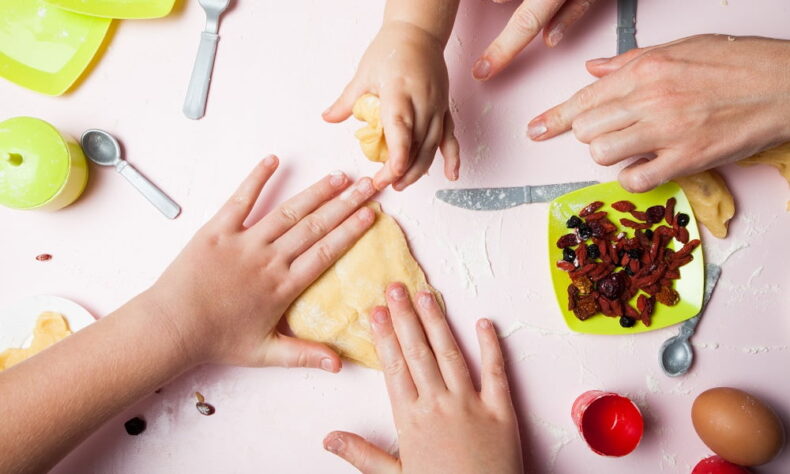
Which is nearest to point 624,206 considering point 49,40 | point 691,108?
point 691,108

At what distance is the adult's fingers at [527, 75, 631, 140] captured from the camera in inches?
39.6

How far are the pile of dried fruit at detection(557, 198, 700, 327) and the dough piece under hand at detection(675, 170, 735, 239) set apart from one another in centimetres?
3

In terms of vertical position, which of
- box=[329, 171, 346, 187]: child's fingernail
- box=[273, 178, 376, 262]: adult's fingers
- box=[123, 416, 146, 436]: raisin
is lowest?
box=[123, 416, 146, 436]: raisin

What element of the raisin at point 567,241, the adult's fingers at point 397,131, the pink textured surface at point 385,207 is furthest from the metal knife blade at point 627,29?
the adult's fingers at point 397,131

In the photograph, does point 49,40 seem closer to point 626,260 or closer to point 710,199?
point 626,260

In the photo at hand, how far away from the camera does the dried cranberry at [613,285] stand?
108 cm

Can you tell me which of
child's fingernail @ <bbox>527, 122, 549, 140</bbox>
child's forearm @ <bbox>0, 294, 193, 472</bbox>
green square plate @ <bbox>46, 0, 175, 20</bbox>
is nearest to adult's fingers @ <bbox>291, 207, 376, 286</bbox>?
child's forearm @ <bbox>0, 294, 193, 472</bbox>

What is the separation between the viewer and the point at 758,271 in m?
1.15

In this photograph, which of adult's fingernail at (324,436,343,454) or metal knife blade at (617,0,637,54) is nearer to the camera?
adult's fingernail at (324,436,343,454)

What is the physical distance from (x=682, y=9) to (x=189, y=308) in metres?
1.07

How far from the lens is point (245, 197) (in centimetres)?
109

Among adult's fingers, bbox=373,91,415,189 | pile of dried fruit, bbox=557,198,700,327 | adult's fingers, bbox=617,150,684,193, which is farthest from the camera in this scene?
pile of dried fruit, bbox=557,198,700,327

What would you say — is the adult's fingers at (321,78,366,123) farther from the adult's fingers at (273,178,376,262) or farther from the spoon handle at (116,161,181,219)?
the spoon handle at (116,161,181,219)

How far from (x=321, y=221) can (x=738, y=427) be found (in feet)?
2.61
